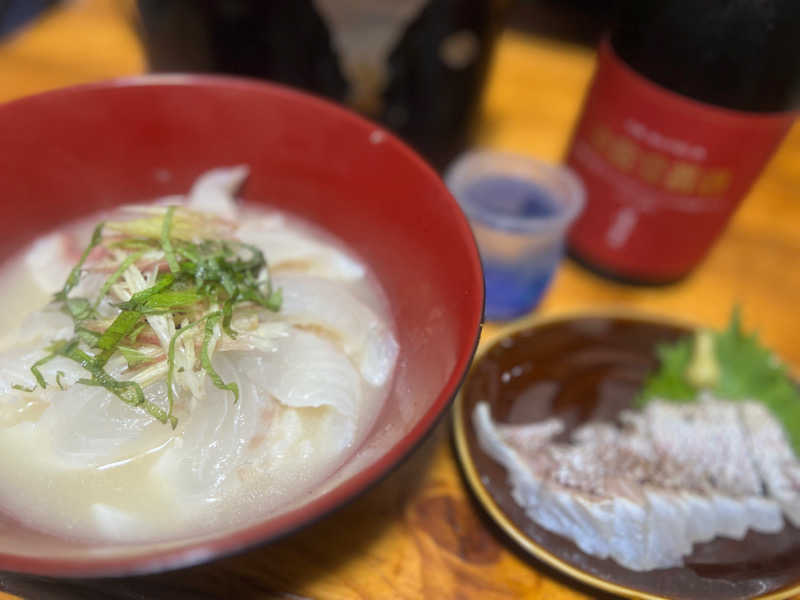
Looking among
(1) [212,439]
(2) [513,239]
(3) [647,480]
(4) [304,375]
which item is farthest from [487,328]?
(1) [212,439]

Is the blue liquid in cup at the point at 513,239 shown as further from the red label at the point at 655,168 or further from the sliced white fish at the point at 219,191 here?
the sliced white fish at the point at 219,191

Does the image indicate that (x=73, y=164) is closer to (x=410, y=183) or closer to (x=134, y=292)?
(x=134, y=292)

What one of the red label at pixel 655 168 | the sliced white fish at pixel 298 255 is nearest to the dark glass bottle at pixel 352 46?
the red label at pixel 655 168

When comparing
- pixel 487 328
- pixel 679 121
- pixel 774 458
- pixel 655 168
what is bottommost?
pixel 487 328

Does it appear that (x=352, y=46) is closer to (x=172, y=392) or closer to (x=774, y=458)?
(x=172, y=392)

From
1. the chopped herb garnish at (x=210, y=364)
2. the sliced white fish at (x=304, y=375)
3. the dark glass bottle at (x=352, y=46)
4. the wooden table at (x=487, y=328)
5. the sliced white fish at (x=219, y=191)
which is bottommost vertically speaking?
the wooden table at (x=487, y=328)

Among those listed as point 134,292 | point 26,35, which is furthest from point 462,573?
point 26,35

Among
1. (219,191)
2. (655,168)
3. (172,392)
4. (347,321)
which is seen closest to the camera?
(172,392)
